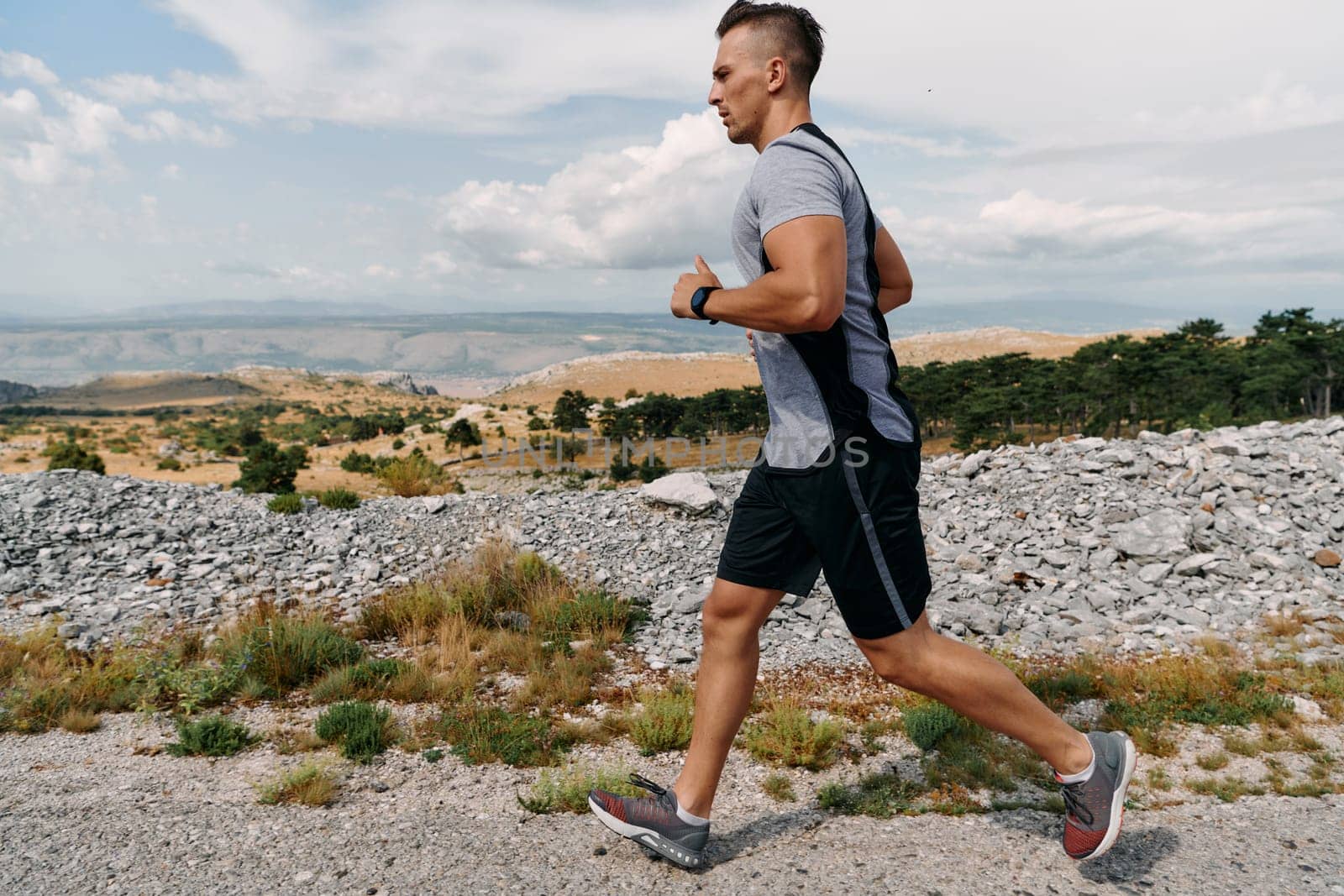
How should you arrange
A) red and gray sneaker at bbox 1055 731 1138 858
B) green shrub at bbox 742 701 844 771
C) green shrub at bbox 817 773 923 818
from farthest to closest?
green shrub at bbox 742 701 844 771, green shrub at bbox 817 773 923 818, red and gray sneaker at bbox 1055 731 1138 858

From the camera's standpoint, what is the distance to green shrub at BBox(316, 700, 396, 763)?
339cm

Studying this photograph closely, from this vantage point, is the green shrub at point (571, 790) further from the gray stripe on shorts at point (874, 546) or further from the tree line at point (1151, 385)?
the tree line at point (1151, 385)

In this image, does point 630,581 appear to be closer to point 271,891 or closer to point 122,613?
point 122,613

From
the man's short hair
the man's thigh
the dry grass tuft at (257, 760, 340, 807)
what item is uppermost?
the man's short hair

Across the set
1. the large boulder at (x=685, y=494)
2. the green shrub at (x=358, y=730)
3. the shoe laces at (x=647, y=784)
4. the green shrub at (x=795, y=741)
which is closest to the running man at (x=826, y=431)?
the shoe laces at (x=647, y=784)

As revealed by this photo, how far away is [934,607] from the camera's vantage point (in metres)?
6.08

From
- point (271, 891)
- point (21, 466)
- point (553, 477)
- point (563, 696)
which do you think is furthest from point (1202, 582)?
point (21, 466)

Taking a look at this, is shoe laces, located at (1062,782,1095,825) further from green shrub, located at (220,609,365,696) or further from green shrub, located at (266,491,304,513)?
green shrub, located at (266,491,304,513)

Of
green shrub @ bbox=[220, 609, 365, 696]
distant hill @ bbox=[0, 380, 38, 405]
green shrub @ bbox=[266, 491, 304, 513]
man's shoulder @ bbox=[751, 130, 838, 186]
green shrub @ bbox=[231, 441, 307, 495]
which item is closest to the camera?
man's shoulder @ bbox=[751, 130, 838, 186]

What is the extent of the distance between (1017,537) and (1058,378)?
116 ft

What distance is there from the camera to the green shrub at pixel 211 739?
3455 mm

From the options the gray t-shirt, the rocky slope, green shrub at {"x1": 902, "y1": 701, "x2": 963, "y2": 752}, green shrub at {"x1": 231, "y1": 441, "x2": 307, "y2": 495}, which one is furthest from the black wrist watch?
green shrub at {"x1": 231, "y1": 441, "x2": 307, "y2": 495}

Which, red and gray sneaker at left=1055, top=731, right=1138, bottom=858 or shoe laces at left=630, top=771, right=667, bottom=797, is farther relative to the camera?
shoe laces at left=630, top=771, right=667, bottom=797

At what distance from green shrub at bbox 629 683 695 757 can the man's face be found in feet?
8.28
